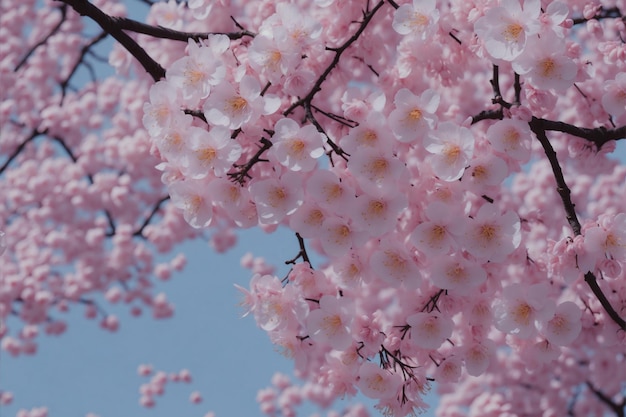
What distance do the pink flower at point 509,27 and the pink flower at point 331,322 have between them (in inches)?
47.5

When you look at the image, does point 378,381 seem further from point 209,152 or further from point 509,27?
point 509,27

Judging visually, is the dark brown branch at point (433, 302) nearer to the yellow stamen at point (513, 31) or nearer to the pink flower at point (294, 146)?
the pink flower at point (294, 146)

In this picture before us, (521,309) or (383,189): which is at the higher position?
(383,189)

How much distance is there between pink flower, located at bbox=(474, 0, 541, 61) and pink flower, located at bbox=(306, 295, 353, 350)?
1.21 m

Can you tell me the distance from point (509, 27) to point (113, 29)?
195 centimetres

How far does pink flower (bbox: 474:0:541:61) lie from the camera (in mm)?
2811

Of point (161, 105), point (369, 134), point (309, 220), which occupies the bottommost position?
point (309, 220)

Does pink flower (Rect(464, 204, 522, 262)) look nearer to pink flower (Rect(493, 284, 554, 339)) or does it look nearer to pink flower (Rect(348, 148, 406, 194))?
pink flower (Rect(493, 284, 554, 339))

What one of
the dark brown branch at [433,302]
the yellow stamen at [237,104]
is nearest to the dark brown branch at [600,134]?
the dark brown branch at [433,302]

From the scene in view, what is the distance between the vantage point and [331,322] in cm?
311

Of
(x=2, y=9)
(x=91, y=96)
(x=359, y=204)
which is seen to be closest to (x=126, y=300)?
(x=91, y=96)

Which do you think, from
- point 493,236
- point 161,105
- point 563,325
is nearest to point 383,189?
point 493,236

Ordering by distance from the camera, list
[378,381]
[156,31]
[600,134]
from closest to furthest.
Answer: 1. [378,381]
2. [600,134]
3. [156,31]

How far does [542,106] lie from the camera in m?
3.28
